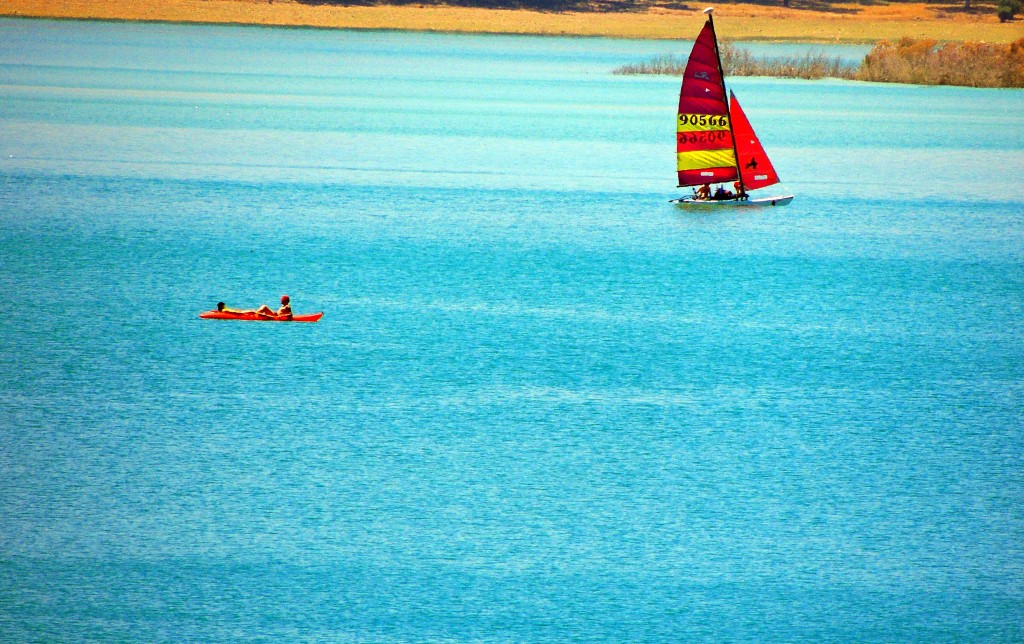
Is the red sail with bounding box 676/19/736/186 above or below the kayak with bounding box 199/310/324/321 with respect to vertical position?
above

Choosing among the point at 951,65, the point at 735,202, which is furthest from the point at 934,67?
the point at 735,202

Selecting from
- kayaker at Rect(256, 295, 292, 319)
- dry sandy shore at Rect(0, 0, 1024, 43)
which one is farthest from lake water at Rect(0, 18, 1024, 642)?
dry sandy shore at Rect(0, 0, 1024, 43)

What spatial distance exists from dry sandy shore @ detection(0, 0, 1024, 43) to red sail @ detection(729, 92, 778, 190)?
12205 centimetres

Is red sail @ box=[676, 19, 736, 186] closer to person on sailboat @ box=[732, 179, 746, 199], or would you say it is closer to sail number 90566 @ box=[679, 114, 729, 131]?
sail number 90566 @ box=[679, 114, 729, 131]

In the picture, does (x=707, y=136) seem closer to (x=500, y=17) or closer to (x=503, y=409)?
(x=503, y=409)

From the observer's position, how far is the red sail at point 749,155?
125 feet

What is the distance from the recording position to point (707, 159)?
128 ft

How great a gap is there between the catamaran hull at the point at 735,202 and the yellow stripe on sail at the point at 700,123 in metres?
2.54

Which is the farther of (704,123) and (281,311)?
(704,123)

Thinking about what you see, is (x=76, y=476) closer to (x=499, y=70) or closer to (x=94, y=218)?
(x=94, y=218)

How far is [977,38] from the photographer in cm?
13725

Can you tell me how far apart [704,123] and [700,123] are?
0.37 feet

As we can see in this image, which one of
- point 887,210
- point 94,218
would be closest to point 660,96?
point 887,210

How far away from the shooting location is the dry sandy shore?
162m
